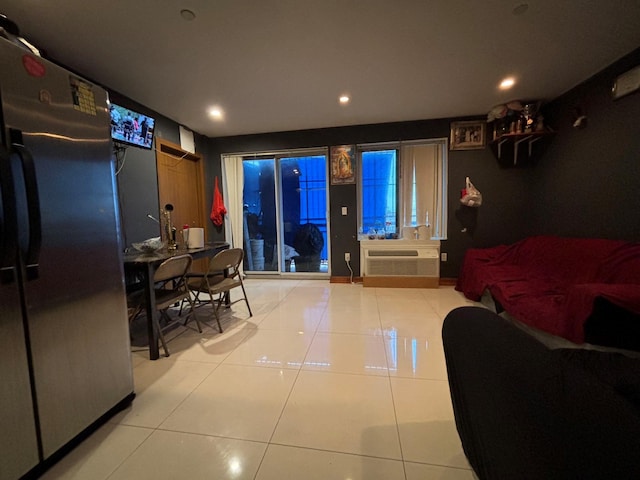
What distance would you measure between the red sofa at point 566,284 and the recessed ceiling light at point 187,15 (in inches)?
118

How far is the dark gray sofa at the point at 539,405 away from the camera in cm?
46

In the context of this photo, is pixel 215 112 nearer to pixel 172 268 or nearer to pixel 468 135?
A: pixel 172 268

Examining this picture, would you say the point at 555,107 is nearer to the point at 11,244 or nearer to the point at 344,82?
the point at 344,82

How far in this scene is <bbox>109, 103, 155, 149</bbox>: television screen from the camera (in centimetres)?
258

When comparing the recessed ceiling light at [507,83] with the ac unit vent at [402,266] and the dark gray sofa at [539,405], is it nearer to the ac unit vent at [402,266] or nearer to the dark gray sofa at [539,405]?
the ac unit vent at [402,266]

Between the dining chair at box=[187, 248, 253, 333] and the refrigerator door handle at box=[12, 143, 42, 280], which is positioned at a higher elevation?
the refrigerator door handle at box=[12, 143, 42, 280]

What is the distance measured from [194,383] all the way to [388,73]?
301 cm

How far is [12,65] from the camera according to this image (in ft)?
3.15

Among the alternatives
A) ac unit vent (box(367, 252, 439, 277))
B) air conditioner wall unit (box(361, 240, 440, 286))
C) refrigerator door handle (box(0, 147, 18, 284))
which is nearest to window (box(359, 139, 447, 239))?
air conditioner wall unit (box(361, 240, 440, 286))

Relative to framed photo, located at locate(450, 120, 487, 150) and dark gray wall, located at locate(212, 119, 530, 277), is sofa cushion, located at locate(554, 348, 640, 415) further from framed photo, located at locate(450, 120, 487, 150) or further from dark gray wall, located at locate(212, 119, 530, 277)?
framed photo, located at locate(450, 120, 487, 150)

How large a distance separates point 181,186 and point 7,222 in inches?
118

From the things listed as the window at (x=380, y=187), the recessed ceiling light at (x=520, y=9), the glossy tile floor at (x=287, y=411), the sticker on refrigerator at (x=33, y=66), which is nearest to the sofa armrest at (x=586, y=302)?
the glossy tile floor at (x=287, y=411)

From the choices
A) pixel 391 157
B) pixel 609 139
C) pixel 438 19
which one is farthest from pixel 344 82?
pixel 609 139

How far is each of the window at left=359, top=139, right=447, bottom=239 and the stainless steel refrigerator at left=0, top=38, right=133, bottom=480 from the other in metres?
3.31
